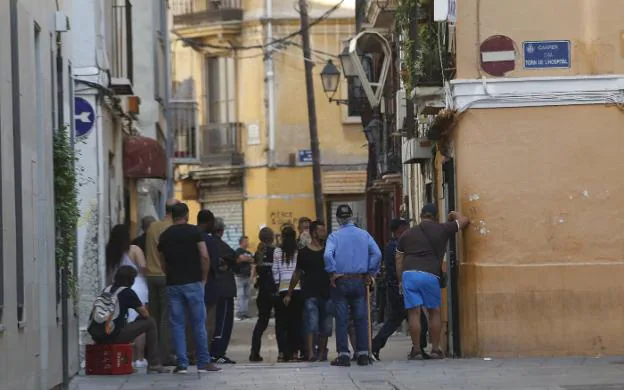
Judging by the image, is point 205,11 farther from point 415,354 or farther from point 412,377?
point 412,377

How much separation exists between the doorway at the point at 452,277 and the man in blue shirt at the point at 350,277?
1.65 metres

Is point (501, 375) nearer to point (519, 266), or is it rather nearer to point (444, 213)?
point (519, 266)

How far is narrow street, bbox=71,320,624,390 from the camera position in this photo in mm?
15211

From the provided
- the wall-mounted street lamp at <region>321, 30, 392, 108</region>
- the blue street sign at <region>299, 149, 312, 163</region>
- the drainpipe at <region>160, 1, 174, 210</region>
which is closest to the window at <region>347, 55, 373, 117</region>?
the wall-mounted street lamp at <region>321, 30, 392, 108</region>

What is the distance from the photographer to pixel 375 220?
3953cm

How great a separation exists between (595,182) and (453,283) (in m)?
2.75

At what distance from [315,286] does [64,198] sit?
4688mm

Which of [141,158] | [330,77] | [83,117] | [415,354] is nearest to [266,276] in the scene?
[415,354]

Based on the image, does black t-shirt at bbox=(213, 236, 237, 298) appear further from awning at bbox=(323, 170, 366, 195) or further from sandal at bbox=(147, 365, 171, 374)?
awning at bbox=(323, 170, 366, 195)

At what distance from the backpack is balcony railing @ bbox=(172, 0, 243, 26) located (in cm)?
2965

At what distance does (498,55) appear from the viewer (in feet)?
61.8

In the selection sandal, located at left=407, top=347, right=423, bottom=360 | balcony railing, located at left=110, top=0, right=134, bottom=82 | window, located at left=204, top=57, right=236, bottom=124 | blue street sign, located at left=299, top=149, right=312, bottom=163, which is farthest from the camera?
window, located at left=204, top=57, right=236, bottom=124

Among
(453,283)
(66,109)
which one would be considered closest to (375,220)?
(453,283)

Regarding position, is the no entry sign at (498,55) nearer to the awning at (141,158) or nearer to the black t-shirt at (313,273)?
the black t-shirt at (313,273)
